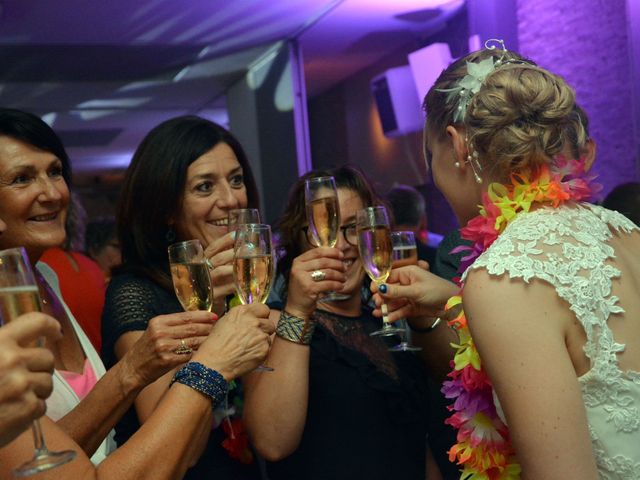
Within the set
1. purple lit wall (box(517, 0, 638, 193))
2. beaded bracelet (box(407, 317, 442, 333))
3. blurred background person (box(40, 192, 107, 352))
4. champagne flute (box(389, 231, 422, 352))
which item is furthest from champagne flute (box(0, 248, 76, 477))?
purple lit wall (box(517, 0, 638, 193))

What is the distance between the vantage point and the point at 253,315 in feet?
5.46

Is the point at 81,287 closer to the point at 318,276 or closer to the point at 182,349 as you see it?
the point at 318,276

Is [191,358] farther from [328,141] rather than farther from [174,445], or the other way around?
[328,141]

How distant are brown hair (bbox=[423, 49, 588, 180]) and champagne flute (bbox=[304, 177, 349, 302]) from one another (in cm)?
46

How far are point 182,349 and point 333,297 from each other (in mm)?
572

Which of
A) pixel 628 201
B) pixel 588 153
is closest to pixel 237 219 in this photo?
pixel 588 153

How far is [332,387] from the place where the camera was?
209 cm

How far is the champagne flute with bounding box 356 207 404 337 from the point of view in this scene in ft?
6.49

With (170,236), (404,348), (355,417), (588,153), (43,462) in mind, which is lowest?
(355,417)

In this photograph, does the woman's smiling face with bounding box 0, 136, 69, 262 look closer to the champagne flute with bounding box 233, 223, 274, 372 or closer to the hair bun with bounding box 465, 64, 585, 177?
the champagne flute with bounding box 233, 223, 274, 372

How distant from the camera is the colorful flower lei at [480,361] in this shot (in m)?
1.61

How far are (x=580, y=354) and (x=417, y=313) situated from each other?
2.24ft

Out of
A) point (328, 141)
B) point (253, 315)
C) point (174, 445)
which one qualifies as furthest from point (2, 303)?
point (328, 141)

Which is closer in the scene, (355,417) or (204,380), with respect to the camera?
(204,380)
